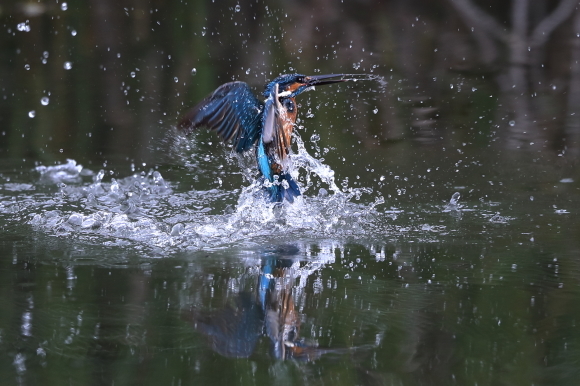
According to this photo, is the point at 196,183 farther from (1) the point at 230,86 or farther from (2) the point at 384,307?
(2) the point at 384,307

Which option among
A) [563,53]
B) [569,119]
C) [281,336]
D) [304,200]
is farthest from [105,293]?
[563,53]

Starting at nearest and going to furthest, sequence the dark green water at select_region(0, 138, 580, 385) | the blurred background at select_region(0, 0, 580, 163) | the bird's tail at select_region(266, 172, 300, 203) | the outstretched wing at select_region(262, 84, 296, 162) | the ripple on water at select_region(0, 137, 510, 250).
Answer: the dark green water at select_region(0, 138, 580, 385) → the outstretched wing at select_region(262, 84, 296, 162) → the ripple on water at select_region(0, 137, 510, 250) → the bird's tail at select_region(266, 172, 300, 203) → the blurred background at select_region(0, 0, 580, 163)

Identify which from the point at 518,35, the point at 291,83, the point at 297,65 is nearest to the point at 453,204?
the point at 291,83

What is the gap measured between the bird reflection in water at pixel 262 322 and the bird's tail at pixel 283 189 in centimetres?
80

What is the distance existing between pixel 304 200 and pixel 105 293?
4.37 ft

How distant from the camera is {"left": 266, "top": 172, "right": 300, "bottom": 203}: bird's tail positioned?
3.88 m

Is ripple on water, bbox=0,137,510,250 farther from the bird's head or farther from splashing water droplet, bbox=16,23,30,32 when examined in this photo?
splashing water droplet, bbox=16,23,30,32

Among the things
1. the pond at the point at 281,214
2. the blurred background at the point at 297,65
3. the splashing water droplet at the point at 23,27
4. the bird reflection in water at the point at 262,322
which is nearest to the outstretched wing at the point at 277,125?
the pond at the point at 281,214

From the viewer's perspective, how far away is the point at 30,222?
3855 mm

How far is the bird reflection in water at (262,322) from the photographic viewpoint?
2.36 meters

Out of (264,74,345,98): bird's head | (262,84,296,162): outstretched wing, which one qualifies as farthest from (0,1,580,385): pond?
(264,74,345,98): bird's head

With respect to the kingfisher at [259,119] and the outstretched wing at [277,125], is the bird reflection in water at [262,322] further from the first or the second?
the kingfisher at [259,119]

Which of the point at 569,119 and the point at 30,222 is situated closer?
the point at 30,222

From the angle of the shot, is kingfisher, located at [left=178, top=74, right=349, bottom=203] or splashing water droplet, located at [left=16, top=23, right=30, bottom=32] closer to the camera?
kingfisher, located at [left=178, top=74, right=349, bottom=203]
